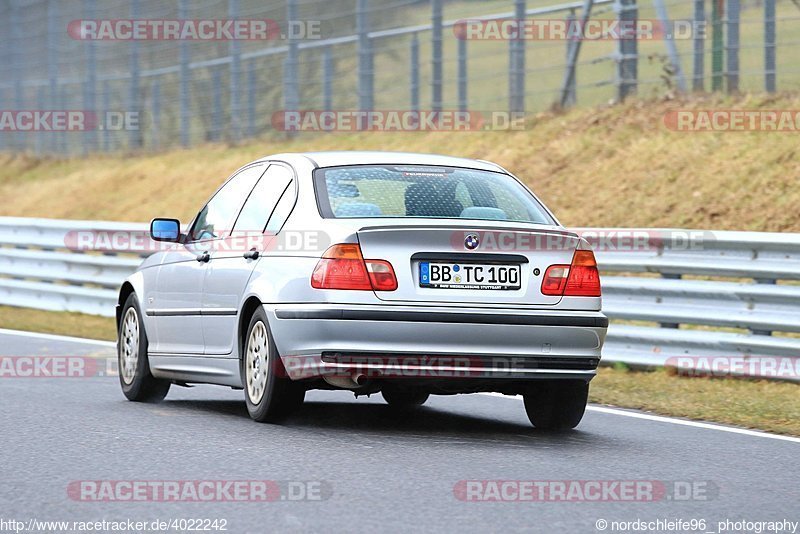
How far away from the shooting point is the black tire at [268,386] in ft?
28.4

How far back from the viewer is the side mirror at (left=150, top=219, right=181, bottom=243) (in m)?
10.1

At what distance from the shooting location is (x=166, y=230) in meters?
10.1

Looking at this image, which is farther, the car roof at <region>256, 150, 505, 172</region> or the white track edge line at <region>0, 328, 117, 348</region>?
the white track edge line at <region>0, 328, 117, 348</region>

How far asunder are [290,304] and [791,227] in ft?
25.5

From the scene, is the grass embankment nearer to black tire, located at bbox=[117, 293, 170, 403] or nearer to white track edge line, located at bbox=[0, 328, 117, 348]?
white track edge line, located at bbox=[0, 328, 117, 348]

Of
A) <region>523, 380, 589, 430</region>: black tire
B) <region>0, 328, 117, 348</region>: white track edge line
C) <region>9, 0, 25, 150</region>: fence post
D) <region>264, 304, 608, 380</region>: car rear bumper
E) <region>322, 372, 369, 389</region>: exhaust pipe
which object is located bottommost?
<region>0, 328, 117, 348</region>: white track edge line

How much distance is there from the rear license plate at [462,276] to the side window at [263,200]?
1.30 meters

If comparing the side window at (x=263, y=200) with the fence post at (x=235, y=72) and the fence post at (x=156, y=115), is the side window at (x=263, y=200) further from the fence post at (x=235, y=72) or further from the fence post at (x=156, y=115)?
the fence post at (x=156, y=115)

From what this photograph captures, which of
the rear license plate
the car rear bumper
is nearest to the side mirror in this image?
the car rear bumper

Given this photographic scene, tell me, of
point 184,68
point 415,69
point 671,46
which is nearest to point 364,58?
point 415,69

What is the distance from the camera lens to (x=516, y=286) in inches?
333

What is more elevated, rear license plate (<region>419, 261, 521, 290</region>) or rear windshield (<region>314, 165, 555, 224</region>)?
rear windshield (<region>314, 165, 555, 224</region>)

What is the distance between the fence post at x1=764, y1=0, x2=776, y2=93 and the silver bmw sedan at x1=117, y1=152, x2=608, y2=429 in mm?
8499

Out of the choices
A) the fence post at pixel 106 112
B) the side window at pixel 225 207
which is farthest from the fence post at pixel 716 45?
the fence post at pixel 106 112
